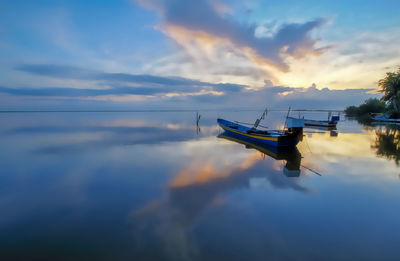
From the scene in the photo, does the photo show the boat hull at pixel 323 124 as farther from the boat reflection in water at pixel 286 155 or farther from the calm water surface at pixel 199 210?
the calm water surface at pixel 199 210

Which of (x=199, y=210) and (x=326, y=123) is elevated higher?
(x=326, y=123)

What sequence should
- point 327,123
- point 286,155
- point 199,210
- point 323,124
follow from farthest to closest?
1. point 323,124
2. point 327,123
3. point 286,155
4. point 199,210

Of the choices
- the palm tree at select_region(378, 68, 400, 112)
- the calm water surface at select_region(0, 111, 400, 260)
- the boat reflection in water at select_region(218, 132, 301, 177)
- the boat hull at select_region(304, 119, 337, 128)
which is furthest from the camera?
the palm tree at select_region(378, 68, 400, 112)

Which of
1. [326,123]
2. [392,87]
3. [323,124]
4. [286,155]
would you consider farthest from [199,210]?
[392,87]

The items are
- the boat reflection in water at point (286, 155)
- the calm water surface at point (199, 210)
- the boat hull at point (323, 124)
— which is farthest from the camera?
the boat hull at point (323, 124)

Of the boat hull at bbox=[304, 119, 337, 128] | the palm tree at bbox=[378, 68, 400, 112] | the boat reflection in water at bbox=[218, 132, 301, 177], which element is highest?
the palm tree at bbox=[378, 68, 400, 112]

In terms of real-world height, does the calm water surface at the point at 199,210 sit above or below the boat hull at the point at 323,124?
below

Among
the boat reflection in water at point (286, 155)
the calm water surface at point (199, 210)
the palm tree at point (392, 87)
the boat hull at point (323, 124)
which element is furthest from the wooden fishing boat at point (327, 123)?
the calm water surface at point (199, 210)

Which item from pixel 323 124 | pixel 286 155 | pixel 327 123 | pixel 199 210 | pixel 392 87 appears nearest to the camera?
pixel 199 210

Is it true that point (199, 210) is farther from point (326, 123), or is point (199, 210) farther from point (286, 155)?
point (326, 123)

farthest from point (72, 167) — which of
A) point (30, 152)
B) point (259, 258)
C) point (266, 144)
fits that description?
point (266, 144)

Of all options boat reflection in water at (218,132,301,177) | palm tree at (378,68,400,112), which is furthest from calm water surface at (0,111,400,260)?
palm tree at (378,68,400,112)

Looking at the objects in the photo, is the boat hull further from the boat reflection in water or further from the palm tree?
the boat reflection in water

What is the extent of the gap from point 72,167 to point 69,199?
5489mm
